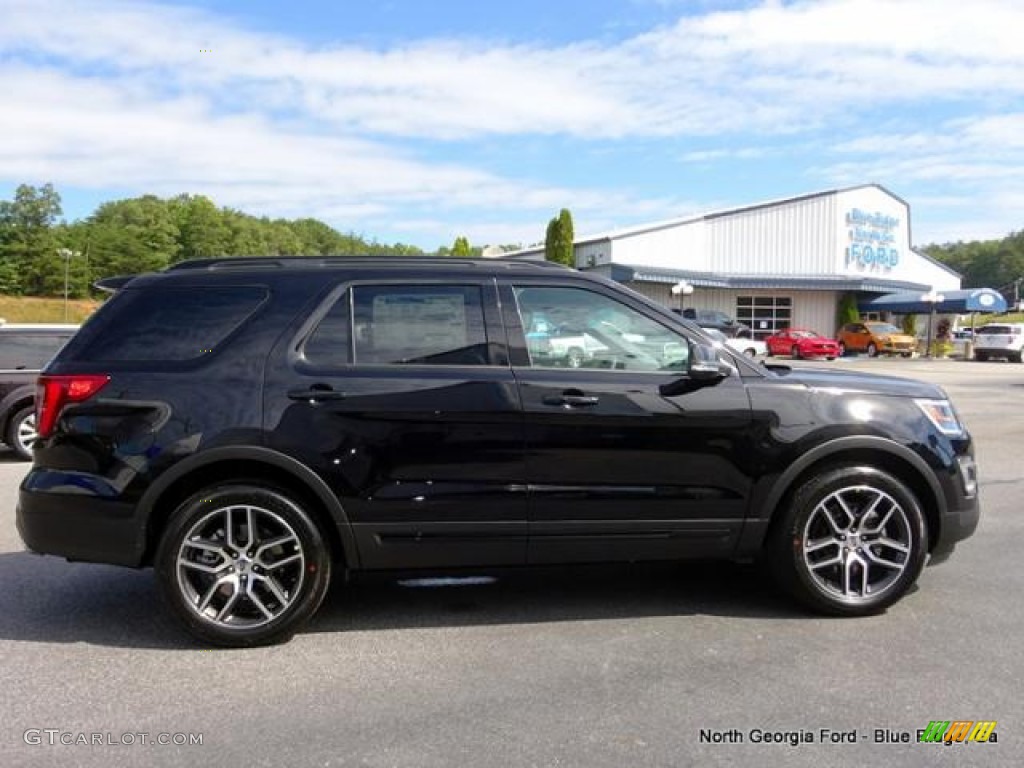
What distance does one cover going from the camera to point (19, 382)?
986 centimetres

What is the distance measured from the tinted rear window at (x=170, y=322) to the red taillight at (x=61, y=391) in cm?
13

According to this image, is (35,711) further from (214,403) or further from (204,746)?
(214,403)

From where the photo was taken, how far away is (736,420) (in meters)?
4.20

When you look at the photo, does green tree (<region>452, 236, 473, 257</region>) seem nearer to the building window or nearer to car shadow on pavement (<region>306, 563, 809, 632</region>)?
the building window

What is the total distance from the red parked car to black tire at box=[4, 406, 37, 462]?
110ft

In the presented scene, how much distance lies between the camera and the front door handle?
4.08 metres

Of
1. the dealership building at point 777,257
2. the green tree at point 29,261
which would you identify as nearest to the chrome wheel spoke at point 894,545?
the dealership building at point 777,257

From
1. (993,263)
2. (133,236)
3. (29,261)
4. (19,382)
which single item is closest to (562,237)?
(19,382)

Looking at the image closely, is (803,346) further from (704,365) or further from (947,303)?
(704,365)

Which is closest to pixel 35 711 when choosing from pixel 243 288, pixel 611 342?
pixel 243 288

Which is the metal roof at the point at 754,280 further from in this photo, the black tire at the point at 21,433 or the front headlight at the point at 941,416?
the front headlight at the point at 941,416

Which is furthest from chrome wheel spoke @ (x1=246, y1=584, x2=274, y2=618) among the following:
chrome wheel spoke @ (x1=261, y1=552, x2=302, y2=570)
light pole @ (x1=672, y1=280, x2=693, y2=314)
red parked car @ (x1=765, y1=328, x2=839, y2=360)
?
light pole @ (x1=672, y1=280, x2=693, y2=314)

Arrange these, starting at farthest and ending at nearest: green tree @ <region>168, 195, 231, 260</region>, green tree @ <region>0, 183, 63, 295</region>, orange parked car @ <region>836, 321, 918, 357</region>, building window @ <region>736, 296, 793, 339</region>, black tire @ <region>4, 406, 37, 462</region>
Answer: green tree @ <region>168, 195, 231, 260</region>
green tree @ <region>0, 183, 63, 295</region>
building window @ <region>736, 296, 793, 339</region>
orange parked car @ <region>836, 321, 918, 357</region>
black tire @ <region>4, 406, 37, 462</region>

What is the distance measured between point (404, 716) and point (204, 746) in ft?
2.43
